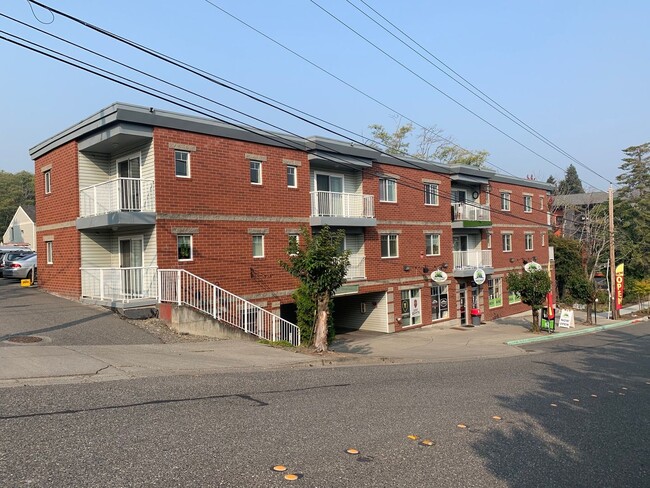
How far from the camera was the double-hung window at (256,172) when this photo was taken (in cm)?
2039

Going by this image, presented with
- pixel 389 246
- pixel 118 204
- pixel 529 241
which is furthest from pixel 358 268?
pixel 529 241

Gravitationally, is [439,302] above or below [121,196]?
below

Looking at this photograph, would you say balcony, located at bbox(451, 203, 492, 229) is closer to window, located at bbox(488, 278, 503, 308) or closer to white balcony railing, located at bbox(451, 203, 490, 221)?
white balcony railing, located at bbox(451, 203, 490, 221)

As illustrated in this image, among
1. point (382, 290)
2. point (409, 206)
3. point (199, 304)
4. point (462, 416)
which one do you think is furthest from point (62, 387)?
point (409, 206)

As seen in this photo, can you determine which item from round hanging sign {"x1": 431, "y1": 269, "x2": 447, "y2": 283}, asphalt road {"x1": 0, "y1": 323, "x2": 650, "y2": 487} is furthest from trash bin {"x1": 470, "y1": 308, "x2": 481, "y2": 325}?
asphalt road {"x1": 0, "y1": 323, "x2": 650, "y2": 487}

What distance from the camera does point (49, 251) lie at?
70.0 feet

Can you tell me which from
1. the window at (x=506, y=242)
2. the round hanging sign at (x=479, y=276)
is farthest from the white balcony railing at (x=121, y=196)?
the window at (x=506, y=242)

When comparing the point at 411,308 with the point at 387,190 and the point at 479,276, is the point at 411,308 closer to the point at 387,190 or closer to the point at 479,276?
the point at 479,276

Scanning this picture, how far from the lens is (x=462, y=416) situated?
7.60m

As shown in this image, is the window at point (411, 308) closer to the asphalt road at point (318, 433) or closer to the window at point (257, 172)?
the window at point (257, 172)

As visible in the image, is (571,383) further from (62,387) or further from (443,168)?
(443,168)

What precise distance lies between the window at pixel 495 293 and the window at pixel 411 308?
8.00 metres

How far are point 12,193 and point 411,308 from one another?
210 feet

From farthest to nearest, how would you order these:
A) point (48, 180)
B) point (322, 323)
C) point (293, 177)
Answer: point (293, 177) < point (48, 180) < point (322, 323)
